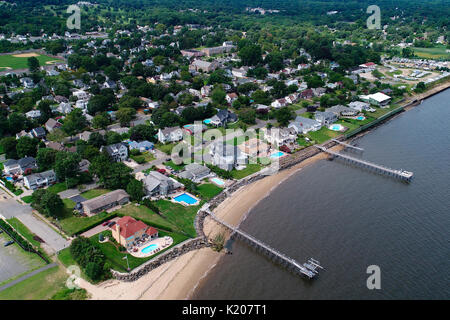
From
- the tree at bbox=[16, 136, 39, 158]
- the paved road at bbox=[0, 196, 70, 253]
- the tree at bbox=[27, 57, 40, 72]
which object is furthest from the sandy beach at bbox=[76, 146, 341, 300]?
the tree at bbox=[27, 57, 40, 72]

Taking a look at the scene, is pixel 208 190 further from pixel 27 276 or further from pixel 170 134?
pixel 27 276

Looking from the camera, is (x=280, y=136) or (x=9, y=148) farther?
(x=280, y=136)

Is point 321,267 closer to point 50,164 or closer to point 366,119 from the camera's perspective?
point 50,164

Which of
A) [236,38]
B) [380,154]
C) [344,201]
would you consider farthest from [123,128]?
[236,38]

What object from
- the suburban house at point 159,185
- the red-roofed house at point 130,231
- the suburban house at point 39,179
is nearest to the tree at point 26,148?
the suburban house at point 39,179

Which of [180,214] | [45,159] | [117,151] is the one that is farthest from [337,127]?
[45,159]

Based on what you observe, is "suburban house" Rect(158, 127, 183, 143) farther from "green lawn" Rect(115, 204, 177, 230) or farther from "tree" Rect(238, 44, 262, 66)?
"tree" Rect(238, 44, 262, 66)
